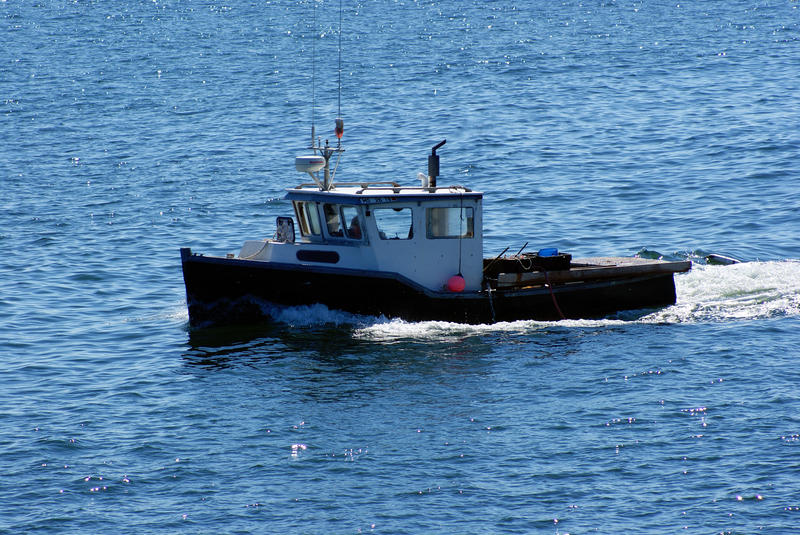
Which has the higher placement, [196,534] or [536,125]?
[536,125]

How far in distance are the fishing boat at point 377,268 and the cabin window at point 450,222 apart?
0.07ft

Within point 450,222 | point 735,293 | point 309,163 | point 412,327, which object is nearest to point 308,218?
point 309,163

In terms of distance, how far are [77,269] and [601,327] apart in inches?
567

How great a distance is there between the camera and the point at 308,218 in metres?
23.1

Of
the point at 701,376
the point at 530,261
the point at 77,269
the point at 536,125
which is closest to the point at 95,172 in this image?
the point at 77,269

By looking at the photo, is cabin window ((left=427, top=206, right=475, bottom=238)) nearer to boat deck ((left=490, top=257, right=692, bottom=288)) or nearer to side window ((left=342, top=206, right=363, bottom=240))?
boat deck ((left=490, top=257, right=692, bottom=288))

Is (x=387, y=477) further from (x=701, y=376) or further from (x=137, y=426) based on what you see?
(x=701, y=376)

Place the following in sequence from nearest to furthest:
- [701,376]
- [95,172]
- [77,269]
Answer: [701,376] < [77,269] < [95,172]

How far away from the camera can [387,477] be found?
52.2 feet

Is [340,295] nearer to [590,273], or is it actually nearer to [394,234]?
[394,234]

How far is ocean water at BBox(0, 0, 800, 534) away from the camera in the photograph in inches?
609

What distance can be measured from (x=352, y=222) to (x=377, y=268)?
1117mm

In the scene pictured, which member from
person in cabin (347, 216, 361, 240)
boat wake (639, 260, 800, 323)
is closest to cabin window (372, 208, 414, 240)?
person in cabin (347, 216, 361, 240)

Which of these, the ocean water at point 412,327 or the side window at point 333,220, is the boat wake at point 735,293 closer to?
the ocean water at point 412,327
